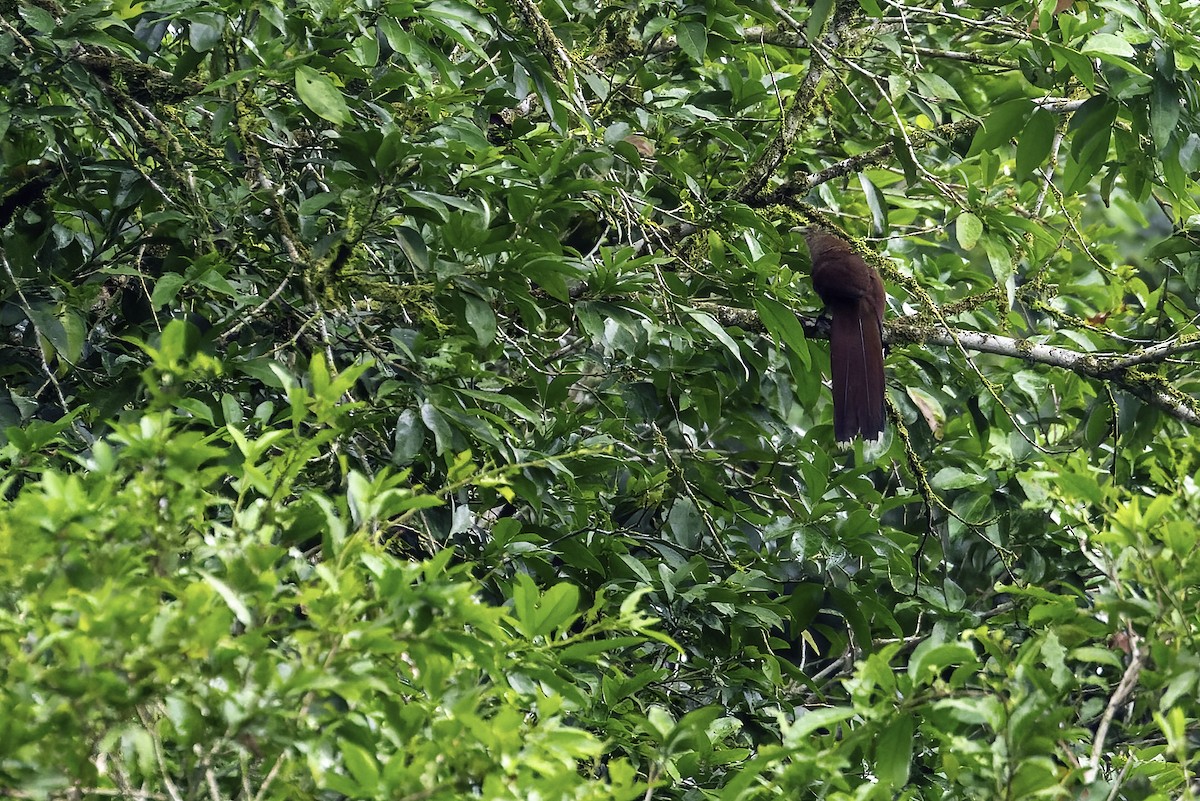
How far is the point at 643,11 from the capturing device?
3.53m

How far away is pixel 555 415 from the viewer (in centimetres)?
301

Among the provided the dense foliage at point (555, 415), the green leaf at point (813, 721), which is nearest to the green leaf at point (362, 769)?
the dense foliage at point (555, 415)

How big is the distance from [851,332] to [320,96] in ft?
6.04

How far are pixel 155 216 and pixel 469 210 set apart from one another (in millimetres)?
717

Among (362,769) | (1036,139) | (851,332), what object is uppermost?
(1036,139)

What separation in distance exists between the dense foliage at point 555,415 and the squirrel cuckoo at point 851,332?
A: 0.09m

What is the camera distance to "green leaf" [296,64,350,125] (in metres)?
2.30

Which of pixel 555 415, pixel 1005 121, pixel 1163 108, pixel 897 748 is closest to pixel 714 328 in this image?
pixel 555 415

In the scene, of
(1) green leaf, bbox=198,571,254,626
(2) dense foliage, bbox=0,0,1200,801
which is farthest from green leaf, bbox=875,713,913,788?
(1) green leaf, bbox=198,571,254,626

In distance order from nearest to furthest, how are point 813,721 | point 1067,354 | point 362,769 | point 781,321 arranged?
point 362,769 < point 813,721 < point 781,321 < point 1067,354

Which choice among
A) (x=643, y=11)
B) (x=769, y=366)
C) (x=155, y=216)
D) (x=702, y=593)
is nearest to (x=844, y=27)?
(x=643, y=11)

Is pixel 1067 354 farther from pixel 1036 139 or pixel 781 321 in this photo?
pixel 781 321

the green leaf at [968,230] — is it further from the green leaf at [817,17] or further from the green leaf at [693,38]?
the green leaf at [693,38]

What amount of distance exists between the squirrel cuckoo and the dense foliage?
92 mm
